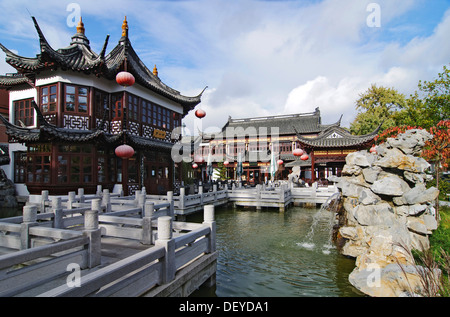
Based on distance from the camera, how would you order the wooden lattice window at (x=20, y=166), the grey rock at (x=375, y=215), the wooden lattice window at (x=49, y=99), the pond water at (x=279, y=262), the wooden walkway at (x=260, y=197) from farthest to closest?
the wooden lattice window at (x=20, y=166) < the wooden walkway at (x=260, y=197) < the wooden lattice window at (x=49, y=99) < the grey rock at (x=375, y=215) < the pond water at (x=279, y=262)

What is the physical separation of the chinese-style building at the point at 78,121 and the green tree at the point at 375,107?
21044 millimetres

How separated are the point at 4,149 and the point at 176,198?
11.8 m

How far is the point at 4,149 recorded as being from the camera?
15.3 metres

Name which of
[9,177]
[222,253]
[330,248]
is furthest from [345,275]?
[9,177]

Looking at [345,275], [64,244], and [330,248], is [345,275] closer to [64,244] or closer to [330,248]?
[330,248]

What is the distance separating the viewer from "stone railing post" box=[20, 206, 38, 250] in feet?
13.8

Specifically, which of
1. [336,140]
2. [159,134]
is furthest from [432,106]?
[159,134]

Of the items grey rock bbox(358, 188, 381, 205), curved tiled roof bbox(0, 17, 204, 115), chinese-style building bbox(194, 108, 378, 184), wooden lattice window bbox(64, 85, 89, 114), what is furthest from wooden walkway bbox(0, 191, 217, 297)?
chinese-style building bbox(194, 108, 378, 184)

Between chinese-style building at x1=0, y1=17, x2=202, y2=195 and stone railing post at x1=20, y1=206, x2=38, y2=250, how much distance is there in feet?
25.2

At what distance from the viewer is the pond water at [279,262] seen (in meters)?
5.12

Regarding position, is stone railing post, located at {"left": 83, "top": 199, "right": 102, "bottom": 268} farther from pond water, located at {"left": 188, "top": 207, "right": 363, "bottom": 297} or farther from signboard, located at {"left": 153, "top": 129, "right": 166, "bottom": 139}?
Answer: signboard, located at {"left": 153, "top": 129, "right": 166, "bottom": 139}

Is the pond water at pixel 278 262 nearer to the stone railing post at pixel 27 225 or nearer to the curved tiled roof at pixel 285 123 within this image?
the stone railing post at pixel 27 225

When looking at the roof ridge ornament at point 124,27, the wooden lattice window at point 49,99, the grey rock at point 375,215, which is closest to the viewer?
the grey rock at point 375,215

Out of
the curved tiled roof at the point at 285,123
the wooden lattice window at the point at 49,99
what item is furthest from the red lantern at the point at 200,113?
the curved tiled roof at the point at 285,123
